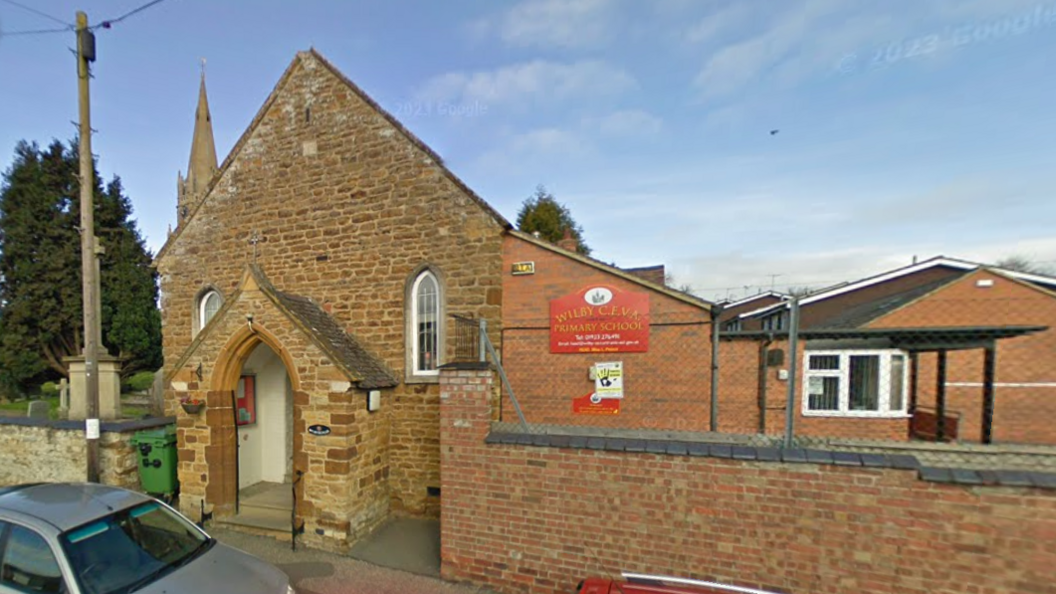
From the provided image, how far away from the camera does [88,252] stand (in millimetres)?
6008

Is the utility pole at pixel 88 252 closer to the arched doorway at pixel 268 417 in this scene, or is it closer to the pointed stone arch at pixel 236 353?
the pointed stone arch at pixel 236 353

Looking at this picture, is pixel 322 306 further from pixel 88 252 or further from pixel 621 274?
pixel 621 274

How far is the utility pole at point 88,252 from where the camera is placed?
19.6ft

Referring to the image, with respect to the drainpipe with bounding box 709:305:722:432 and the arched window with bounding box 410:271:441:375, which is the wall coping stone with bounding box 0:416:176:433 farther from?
the drainpipe with bounding box 709:305:722:432

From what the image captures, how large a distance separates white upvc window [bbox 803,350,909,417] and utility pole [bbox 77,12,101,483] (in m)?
12.4

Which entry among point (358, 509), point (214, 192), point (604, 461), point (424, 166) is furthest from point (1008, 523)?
point (214, 192)

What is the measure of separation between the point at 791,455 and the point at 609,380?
10.0 ft

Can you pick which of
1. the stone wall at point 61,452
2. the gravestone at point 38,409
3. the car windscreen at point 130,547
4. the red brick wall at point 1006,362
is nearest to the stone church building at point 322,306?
the stone wall at point 61,452

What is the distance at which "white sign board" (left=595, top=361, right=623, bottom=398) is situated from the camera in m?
6.38

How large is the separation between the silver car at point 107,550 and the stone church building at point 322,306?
1940 millimetres

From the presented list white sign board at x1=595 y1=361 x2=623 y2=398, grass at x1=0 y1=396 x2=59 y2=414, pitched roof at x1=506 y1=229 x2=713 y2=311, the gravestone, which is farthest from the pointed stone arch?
grass at x1=0 y1=396 x2=59 y2=414

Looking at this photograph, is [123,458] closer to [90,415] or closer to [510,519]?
[90,415]

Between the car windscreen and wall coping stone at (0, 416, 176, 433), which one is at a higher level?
the car windscreen

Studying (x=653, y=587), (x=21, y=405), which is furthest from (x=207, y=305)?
(x=21, y=405)
